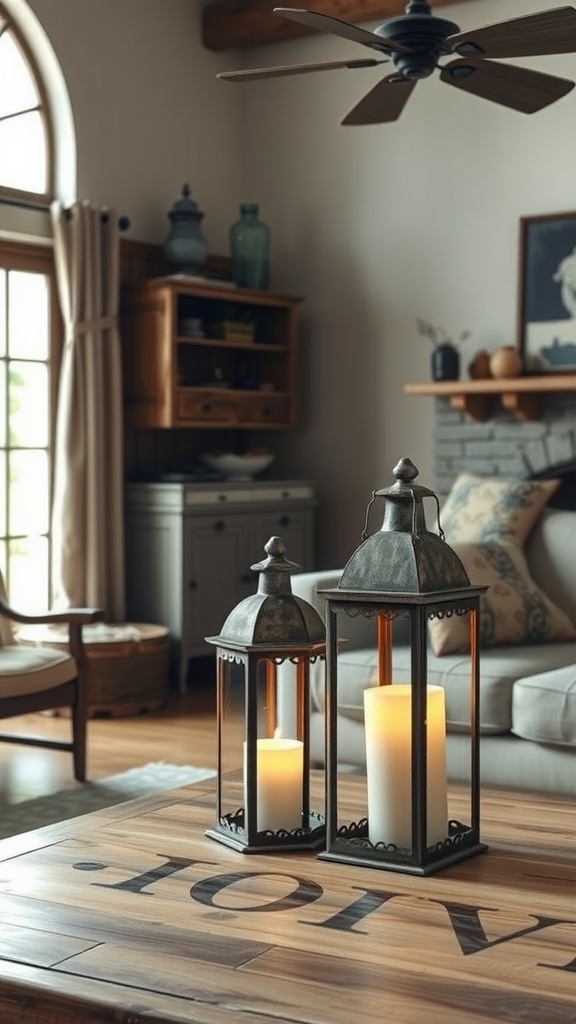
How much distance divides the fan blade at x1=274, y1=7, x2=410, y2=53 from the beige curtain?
9.05 feet

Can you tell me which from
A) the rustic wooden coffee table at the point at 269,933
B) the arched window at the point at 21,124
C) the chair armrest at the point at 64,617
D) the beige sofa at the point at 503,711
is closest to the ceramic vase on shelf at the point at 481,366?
the arched window at the point at 21,124

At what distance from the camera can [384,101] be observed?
3.78 meters

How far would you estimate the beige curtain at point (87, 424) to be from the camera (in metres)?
5.72

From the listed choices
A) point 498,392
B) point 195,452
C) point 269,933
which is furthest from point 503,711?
point 195,452

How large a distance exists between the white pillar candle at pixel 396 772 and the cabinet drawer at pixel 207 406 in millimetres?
4333

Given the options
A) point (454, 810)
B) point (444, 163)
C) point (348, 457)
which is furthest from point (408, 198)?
point (454, 810)

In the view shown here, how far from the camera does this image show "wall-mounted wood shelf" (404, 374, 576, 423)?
5.65m

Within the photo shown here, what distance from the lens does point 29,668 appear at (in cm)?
412

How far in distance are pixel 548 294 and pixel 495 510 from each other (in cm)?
179

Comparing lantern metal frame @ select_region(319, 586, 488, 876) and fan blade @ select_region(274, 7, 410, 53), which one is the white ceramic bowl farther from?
lantern metal frame @ select_region(319, 586, 488, 876)

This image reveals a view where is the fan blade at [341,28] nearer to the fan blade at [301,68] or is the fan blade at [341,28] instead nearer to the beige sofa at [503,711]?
the fan blade at [301,68]

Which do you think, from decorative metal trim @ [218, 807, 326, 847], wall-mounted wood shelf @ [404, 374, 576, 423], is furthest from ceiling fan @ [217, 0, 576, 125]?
wall-mounted wood shelf @ [404, 374, 576, 423]

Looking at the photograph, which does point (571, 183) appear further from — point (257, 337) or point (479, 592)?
point (479, 592)

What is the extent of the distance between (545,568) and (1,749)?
2.10 meters
